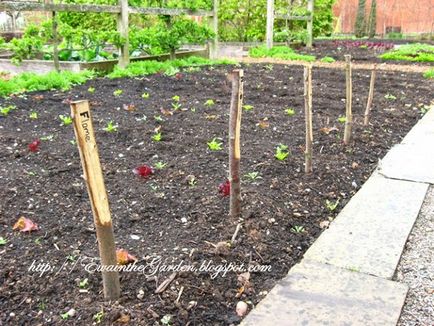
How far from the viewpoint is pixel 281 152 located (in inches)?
156

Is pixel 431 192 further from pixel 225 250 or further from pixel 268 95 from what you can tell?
pixel 268 95

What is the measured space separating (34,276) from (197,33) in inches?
351

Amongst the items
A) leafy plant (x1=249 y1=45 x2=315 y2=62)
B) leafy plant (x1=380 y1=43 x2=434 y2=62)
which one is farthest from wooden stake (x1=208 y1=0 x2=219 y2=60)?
leafy plant (x1=380 y1=43 x2=434 y2=62)

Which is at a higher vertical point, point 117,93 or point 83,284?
point 117,93

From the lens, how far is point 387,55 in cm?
1177

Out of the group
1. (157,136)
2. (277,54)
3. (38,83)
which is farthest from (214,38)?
(157,136)

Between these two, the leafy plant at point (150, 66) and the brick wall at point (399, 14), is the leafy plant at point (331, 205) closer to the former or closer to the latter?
the leafy plant at point (150, 66)

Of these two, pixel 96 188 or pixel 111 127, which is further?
pixel 111 127

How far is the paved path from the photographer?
2020 mm

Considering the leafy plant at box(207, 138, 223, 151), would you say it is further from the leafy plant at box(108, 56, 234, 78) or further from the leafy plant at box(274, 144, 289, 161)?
the leafy plant at box(108, 56, 234, 78)

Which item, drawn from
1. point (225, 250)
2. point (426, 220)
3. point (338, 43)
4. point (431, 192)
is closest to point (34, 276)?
point (225, 250)

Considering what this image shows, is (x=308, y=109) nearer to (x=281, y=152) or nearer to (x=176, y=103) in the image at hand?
(x=281, y=152)

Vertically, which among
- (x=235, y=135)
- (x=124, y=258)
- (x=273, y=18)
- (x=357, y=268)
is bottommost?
(x=357, y=268)

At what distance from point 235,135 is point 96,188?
1.01 meters
